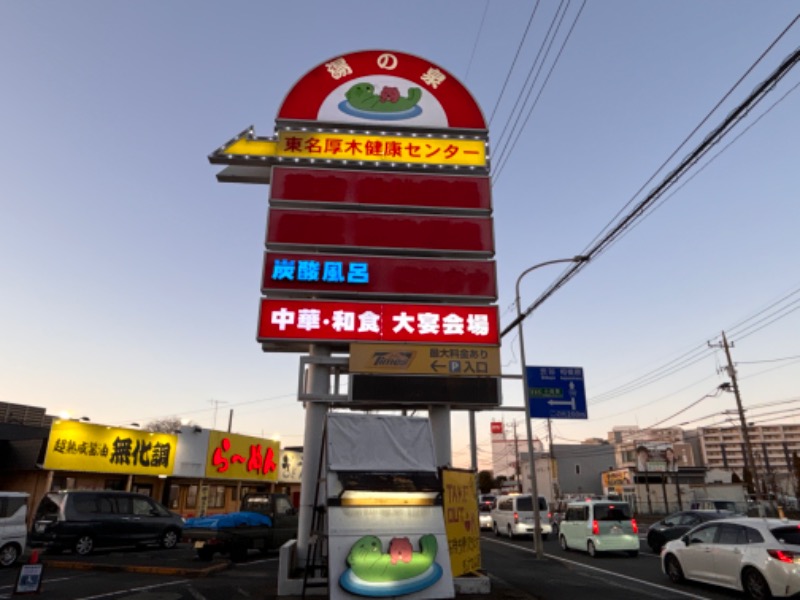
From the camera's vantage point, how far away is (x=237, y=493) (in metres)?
34.8

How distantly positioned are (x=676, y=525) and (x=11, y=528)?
21.2 m

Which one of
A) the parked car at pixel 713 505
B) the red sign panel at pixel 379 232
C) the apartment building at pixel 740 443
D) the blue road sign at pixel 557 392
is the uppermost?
the apartment building at pixel 740 443

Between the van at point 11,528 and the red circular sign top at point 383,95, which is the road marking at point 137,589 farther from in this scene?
the red circular sign top at point 383,95

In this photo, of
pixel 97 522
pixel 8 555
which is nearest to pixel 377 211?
pixel 8 555

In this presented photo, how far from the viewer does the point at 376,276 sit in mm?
12609

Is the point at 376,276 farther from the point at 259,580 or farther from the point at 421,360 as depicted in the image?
the point at 259,580

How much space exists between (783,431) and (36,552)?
234106mm

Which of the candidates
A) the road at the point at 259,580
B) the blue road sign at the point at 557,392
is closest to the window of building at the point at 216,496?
the road at the point at 259,580

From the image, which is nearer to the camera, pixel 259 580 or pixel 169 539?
pixel 259 580

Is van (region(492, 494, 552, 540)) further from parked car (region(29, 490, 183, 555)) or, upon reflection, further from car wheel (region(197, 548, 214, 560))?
parked car (region(29, 490, 183, 555))

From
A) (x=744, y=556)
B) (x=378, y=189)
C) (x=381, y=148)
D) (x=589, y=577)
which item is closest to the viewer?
(x=744, y=556)

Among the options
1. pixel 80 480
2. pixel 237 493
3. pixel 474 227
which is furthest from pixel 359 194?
pixel 237 493

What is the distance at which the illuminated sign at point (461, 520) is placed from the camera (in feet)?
34.4

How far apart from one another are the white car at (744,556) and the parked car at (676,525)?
754 cm
